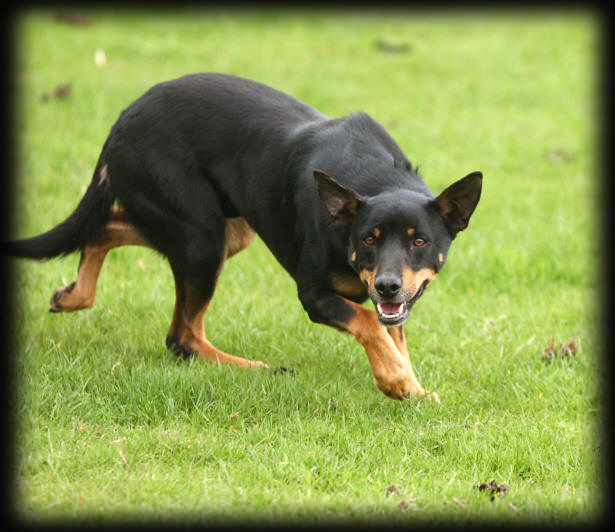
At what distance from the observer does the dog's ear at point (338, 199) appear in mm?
4508

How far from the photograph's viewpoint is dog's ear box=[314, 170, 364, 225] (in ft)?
14.8

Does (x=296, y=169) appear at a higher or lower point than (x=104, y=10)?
higher

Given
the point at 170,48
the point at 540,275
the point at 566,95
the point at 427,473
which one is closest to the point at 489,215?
the point at 540,275

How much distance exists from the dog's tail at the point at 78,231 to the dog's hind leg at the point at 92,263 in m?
0.05

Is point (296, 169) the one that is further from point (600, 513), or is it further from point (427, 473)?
point (600, 513)

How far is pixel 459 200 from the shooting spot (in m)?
4.64

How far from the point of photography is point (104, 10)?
559 inches

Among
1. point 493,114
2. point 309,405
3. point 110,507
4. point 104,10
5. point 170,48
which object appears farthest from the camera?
point 104,10

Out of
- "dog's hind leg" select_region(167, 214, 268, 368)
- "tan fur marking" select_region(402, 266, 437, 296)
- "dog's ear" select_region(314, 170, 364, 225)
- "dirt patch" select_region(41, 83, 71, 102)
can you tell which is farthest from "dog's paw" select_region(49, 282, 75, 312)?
"dirt patch" select_region(41, 83, 71, 102)

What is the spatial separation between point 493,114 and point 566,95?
1.90 meters

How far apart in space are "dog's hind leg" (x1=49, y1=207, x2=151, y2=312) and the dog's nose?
1.83 metres

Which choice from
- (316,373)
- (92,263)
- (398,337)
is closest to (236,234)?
(92,263)

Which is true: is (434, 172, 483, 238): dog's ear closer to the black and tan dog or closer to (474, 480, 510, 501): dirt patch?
the black and tan dog

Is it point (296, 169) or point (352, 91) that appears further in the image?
point (352, 91)
